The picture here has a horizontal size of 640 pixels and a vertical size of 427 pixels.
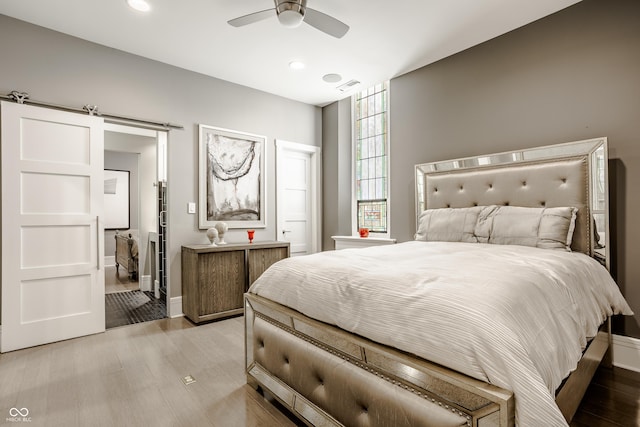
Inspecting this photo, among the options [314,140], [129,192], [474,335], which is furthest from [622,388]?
[129,192]

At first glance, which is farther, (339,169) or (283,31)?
(339,169)

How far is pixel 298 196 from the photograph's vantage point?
191 inches

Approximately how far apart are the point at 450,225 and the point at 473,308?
2.02m

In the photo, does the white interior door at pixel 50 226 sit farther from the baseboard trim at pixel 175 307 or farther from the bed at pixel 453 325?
the bed at pixel 453 325

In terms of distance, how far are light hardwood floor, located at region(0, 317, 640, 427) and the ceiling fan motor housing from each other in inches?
97.8

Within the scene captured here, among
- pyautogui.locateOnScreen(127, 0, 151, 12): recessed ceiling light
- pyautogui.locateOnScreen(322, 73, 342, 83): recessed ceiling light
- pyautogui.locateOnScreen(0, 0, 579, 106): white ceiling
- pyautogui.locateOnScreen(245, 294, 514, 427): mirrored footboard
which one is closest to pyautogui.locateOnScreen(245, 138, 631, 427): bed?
pyautogui.locateOnScreen(245, 294, 514, 427): mirrored footboard

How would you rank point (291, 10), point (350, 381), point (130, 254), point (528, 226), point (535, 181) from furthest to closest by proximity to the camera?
point (130, 254) → point (535, 181) → point (528, 226) → point (291, 10) → point (350, 381)

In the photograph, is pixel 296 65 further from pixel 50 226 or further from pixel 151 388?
pixel 151 388

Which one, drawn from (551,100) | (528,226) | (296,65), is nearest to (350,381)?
(528,226)

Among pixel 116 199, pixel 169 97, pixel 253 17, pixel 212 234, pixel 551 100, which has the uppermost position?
pixel 253 17

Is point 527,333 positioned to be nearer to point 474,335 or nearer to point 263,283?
point 474,335

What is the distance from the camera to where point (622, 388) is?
2041 mm

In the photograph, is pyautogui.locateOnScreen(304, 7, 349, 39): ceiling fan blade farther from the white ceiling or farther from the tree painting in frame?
the tree painting in frame

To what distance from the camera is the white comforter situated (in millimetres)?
958
